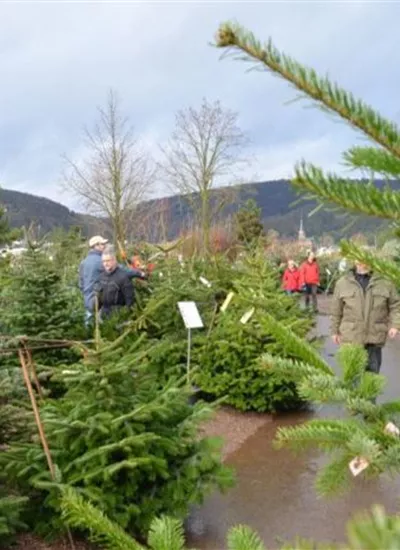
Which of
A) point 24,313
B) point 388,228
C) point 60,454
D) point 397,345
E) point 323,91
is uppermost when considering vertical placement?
point 323,91

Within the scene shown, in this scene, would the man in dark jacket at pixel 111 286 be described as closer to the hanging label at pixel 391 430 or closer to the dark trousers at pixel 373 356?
the dark trousers at pixel 373 356

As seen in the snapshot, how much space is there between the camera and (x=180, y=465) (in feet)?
13.1

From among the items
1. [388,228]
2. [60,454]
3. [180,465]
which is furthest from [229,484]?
[388,228]

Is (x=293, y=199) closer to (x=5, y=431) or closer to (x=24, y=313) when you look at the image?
(x=5, y=431)

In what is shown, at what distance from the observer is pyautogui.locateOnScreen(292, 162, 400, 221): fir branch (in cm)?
87

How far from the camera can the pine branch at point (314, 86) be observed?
882 mm

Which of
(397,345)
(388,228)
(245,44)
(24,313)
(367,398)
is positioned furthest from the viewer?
(397,345)

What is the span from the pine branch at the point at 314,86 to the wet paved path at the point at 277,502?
3360 millimetres

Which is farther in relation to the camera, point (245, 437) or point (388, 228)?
point (245, 437)

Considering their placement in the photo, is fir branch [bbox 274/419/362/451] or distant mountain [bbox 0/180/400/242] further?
fir branch [bbox 274/419/362/451]

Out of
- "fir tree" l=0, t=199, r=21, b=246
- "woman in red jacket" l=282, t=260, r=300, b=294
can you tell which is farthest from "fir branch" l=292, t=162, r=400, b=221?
"fir tree" l=0, t=199, r=21, b=246

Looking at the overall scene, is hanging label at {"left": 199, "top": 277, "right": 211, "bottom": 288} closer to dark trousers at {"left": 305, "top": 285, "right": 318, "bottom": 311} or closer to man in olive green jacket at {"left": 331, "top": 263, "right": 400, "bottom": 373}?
man in olive green jacket at {"left": 331, "top": 263, "right": 400, "bottom": 373}

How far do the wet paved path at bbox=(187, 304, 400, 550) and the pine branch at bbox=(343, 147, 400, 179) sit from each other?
332cm

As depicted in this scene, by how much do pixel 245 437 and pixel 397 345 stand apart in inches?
311
